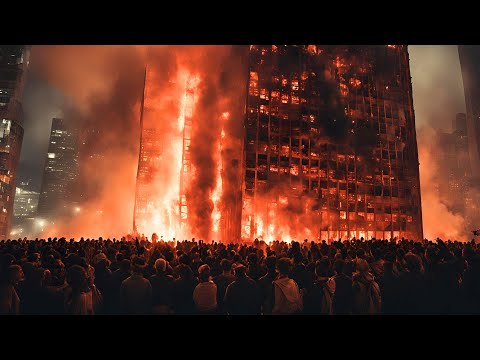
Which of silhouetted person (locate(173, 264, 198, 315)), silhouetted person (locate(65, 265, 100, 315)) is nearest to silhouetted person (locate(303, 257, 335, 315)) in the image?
silhouetted person (locate(173, 264, 198, 315))

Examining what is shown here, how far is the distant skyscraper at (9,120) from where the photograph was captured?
55.4 metres

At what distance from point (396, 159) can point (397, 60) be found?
39.8ft

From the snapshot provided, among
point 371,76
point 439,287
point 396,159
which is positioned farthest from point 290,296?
point 371,76

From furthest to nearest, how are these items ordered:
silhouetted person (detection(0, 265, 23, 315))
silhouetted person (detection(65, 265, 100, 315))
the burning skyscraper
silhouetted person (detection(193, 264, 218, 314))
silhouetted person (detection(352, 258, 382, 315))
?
the burning skyscraper, silhouetted person (detection(352, 258, 382, 315)), silhouetted person (detection(193, 264, 218, 314)), silhouetted person (detection(0, 265, 23, 315)), silhouetted person (detection(65, 265, 100, 315))

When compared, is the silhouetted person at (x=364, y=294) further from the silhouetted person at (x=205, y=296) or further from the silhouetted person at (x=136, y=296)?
the silhouetted person at (x=136, y=296)

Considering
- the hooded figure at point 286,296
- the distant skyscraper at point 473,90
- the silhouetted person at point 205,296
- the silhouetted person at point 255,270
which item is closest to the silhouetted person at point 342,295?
the hooded figure at point 286,296

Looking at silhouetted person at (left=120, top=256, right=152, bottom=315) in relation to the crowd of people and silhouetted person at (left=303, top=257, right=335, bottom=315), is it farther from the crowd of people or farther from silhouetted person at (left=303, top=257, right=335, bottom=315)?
silhouetted person at (left=303, top=257, right=335, bottom=315)

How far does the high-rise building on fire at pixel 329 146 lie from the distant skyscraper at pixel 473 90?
32514 mm

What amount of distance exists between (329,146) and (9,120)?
49305mm

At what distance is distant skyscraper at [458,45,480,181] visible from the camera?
64438mm

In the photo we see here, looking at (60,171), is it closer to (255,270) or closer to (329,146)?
(329,146)

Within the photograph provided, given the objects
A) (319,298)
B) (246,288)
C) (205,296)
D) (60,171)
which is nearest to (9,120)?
(205,296)

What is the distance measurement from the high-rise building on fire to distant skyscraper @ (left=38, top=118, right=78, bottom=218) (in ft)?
363
